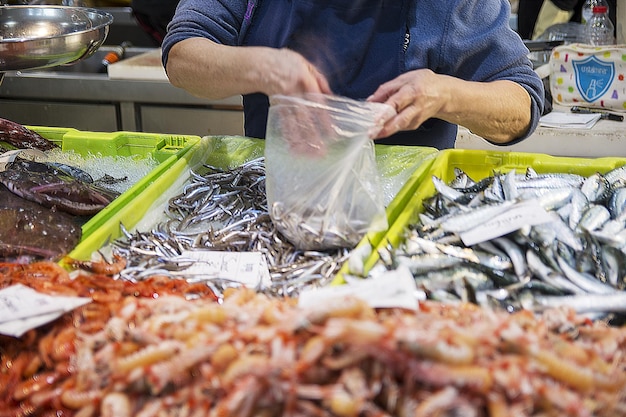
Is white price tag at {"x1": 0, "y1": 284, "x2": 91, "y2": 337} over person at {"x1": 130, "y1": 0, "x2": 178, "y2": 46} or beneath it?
over

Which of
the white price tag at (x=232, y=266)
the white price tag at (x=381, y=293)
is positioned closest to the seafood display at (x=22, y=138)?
the white price tag at (x=232, y=266)

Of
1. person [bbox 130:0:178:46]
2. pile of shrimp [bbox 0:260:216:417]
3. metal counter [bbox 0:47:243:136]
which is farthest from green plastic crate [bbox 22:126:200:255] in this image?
person [bbox 130:0:178:46]

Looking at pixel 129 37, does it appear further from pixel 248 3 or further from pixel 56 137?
pixel 248 3

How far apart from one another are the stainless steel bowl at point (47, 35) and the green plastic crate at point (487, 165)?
43.9 inches

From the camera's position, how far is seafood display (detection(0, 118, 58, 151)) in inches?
109

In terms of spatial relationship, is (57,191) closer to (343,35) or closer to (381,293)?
(343,35)

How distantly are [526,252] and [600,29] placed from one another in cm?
354

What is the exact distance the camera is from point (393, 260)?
1.68 metres

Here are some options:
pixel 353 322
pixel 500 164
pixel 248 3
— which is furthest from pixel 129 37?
pixel 353 322

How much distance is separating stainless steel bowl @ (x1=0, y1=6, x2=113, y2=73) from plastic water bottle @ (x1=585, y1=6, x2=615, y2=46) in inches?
141

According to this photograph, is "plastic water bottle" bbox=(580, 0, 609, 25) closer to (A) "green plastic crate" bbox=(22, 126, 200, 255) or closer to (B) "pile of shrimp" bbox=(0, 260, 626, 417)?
(A) "green plastic crate" bbox=(22, 126, 200, 255)

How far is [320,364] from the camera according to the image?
3.67 ft

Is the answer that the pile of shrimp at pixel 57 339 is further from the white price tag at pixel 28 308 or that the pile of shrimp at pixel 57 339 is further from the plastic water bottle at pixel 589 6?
the plastic water bottle at pixel 589 6

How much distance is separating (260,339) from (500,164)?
161 cm
